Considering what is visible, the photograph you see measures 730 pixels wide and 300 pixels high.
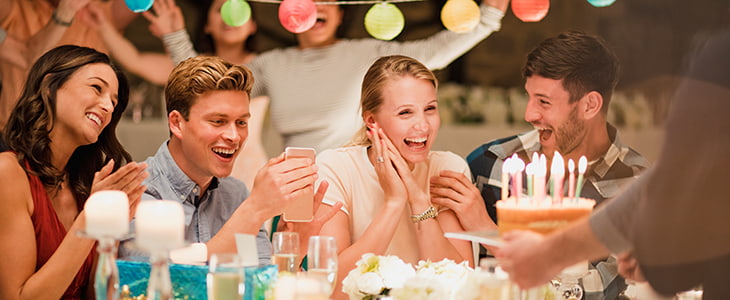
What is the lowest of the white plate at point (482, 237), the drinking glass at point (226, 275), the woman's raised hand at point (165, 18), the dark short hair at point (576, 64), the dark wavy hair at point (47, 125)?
the drinking glass at point (226, 275)

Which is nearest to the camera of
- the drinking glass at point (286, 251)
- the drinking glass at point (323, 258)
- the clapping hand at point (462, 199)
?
the drinking glass at point (323, 258)

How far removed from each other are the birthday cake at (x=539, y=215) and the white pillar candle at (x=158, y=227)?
2.76 ft

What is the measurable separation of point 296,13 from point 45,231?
1.37 meters

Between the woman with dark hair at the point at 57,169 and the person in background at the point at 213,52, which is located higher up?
the person in background at the point at 213,52

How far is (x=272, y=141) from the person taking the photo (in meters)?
4.50

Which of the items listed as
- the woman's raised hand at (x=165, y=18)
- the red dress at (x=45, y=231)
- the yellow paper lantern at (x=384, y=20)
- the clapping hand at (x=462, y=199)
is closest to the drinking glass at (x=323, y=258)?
the clapping hand at (x=462, y=199)

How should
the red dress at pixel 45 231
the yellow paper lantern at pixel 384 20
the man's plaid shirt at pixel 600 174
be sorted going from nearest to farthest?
1. the red dress at pixel 45 231
2. the man's plaid shirt at pixel 600 174
3. the yellow paper lantern at pixel 384 20

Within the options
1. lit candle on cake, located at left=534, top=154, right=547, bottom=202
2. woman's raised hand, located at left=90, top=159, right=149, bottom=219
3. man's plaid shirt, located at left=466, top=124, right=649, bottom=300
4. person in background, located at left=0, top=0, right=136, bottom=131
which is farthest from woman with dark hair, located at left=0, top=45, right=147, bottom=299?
man's plaid shirt, located at left=466, top=124, right=649, bottom=300

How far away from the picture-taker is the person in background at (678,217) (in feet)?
5.49

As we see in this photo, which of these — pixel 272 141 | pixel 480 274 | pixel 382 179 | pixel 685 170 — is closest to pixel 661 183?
pixel 685 170

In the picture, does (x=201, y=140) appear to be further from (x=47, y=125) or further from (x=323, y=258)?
(x=323, y=258)

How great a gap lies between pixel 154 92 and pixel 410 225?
225 centimetres

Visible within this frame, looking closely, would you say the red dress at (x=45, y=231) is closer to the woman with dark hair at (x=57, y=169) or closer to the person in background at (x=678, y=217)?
the woman with dark hair at (x=57, y=169)

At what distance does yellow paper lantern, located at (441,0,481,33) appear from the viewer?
3.37 metres
